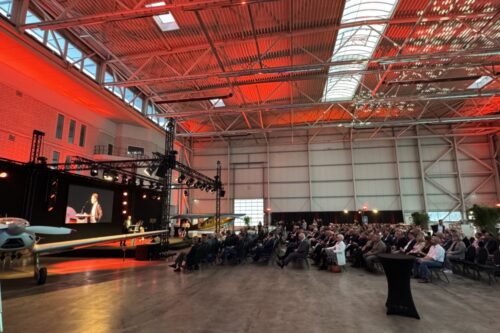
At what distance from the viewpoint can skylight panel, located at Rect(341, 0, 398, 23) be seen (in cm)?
960

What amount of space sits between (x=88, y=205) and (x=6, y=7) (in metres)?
8.05

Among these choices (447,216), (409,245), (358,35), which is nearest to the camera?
(409,245)

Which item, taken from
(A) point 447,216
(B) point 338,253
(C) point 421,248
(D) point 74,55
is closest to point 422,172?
(A) point 447,216

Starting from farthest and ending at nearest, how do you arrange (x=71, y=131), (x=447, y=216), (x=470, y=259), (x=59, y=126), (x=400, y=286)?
(x=447, y=216)
(x=71, y=131)
(x=59, y=126)
(x=470, y=259)
(x=400, y=286)

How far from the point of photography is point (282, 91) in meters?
15.9

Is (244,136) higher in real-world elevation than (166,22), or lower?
lower

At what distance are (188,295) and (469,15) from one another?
11.0 metres

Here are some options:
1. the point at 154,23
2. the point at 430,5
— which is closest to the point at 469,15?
the point at 430,5

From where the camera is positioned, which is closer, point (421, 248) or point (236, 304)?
point (236, 304)

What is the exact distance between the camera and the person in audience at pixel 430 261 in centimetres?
570

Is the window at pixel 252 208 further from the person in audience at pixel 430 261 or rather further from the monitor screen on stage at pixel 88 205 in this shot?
the person in audience at pixel 430 261

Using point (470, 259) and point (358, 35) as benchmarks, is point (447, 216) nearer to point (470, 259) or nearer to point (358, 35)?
point (358, 35)

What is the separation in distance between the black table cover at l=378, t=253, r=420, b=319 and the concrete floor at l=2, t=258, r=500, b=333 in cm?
13

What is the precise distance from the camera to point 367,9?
1014 centimetres
